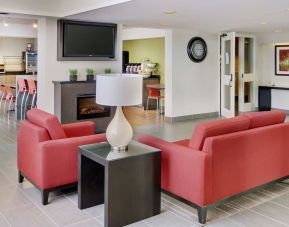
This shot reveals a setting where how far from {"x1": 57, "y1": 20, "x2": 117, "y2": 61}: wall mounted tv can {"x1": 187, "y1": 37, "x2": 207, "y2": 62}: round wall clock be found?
2243 millimetres

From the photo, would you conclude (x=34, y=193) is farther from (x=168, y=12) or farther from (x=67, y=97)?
(x=168, y=12)

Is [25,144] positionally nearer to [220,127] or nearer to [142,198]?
[142,198]

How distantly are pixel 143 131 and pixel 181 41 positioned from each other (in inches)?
105

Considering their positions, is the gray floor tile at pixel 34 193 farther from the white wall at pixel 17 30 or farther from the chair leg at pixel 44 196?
the white wall at pixel 17 30

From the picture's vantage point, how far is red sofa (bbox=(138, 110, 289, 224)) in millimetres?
3039

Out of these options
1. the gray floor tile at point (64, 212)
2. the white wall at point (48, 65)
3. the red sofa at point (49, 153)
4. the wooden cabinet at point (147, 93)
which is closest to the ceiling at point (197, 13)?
the white wall at point (48, 65)

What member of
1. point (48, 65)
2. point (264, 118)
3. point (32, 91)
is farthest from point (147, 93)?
point (264, 118)

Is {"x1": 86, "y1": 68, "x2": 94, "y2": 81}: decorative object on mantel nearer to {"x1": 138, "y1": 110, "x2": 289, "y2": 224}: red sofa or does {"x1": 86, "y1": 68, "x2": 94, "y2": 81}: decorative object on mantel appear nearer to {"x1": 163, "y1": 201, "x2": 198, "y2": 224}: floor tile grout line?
{"x1": 138, "y1": 110, "x2": 289, "y2": 224}: red sofa

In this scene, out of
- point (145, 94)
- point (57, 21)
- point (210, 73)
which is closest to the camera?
point (57, 21)

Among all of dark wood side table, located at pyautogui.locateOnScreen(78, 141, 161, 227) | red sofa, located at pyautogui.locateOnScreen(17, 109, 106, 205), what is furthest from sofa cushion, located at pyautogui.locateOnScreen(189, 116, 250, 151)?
red sofa, located at pyautogui.locateOnScreen(17, 109, 106, 205)

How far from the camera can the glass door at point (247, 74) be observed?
32.1ft

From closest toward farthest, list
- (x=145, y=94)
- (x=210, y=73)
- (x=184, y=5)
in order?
1. (x=184, y=5)
2. (x=210, y=73)
3. (x=145, y=94)

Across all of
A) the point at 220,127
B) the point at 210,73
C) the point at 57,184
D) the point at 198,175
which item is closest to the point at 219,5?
the point at 220,127

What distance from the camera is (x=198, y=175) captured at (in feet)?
9.86
